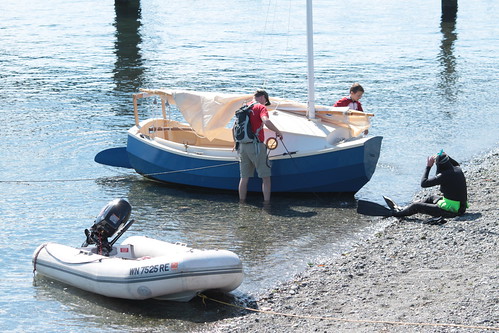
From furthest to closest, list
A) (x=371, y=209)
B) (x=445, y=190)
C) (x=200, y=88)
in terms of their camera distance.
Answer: (x=200, y=88) < (x=371, y=209) < (x=445, y=190)

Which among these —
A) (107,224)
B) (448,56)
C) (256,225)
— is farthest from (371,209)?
(448,56)

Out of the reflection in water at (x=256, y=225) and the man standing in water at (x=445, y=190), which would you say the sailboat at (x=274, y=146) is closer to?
the reflection in water at (x=256, y=225)

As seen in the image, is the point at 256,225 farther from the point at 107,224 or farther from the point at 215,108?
the point at 107,224

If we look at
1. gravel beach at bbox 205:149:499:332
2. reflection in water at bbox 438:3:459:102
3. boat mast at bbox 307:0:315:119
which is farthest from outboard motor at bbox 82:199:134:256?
reflection in water at bbox 438:3:459:102

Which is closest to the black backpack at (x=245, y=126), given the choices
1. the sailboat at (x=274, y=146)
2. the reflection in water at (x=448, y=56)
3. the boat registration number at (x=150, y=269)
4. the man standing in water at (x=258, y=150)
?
the man standing in water at (x=258, y=150)

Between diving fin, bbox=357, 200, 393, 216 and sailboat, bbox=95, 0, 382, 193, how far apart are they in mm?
664

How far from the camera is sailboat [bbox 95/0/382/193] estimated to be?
46.8ft

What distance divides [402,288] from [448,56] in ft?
89.5

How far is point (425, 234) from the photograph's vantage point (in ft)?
39.0

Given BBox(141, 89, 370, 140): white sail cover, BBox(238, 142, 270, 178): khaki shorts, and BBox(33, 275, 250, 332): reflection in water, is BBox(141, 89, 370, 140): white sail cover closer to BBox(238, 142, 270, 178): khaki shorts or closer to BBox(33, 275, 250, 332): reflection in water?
BBox(238, 142, 270, 178): khaki shorts

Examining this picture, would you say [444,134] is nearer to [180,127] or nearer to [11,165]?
[180,127]

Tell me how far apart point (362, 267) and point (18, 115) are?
15.7 m

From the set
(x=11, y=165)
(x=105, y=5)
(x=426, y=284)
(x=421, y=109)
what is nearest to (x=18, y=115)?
(x=11, y=165)

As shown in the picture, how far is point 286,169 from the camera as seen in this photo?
48.0 feet
